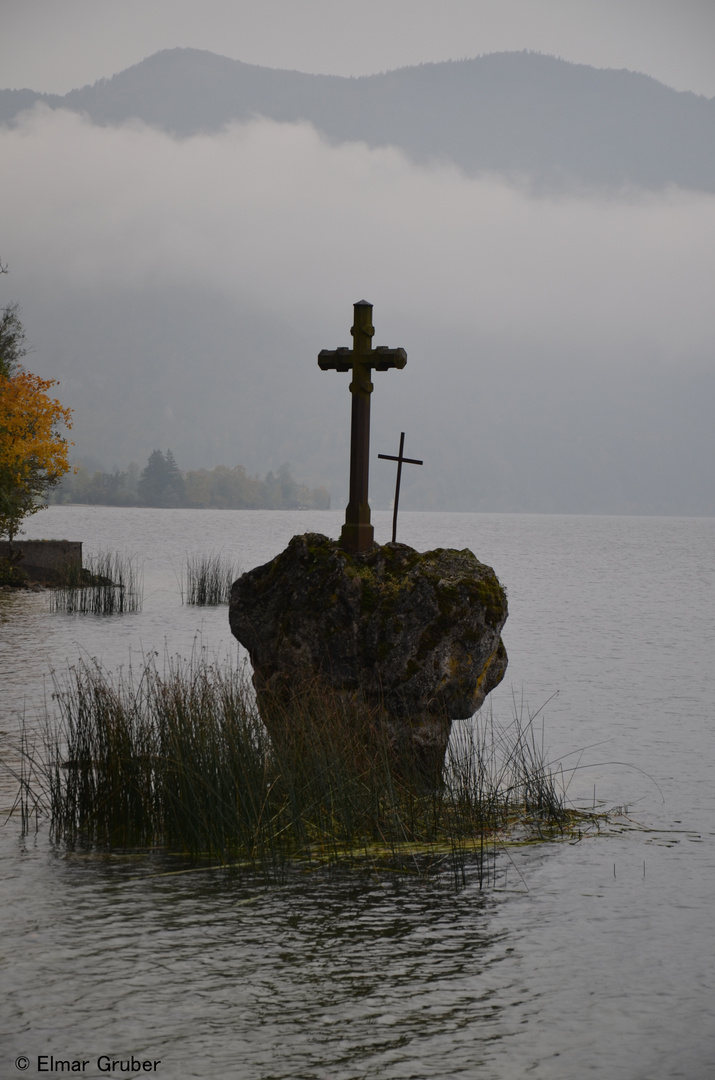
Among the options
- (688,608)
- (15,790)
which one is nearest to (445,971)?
(15,790)

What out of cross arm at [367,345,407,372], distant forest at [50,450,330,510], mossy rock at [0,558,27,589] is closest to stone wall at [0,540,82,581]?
mossy rock at [0,558,27,589]

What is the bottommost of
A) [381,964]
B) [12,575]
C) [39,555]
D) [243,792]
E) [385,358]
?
[381,964]

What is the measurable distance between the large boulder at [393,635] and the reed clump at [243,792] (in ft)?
1.04

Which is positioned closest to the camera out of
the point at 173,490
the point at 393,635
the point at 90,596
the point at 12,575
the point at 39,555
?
the point at 393,635

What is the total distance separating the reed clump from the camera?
5375 millimetres

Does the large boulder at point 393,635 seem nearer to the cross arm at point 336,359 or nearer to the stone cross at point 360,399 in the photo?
the stone cross at point 360,399

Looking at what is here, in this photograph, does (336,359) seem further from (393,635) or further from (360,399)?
(393,635)

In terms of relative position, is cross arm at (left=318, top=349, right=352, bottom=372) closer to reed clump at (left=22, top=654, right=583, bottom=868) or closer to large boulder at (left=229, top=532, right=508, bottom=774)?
large boulder at (left=229, top=532, right=508, bottom=774)

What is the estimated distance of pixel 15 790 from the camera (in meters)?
6.63

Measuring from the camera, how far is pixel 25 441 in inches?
874

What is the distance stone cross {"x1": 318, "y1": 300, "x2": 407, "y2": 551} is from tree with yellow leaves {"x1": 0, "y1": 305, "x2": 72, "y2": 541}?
583 inches

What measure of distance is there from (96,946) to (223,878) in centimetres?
94

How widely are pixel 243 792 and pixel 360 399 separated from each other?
9.37ft

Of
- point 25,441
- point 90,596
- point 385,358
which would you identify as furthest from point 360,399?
point 25,441
